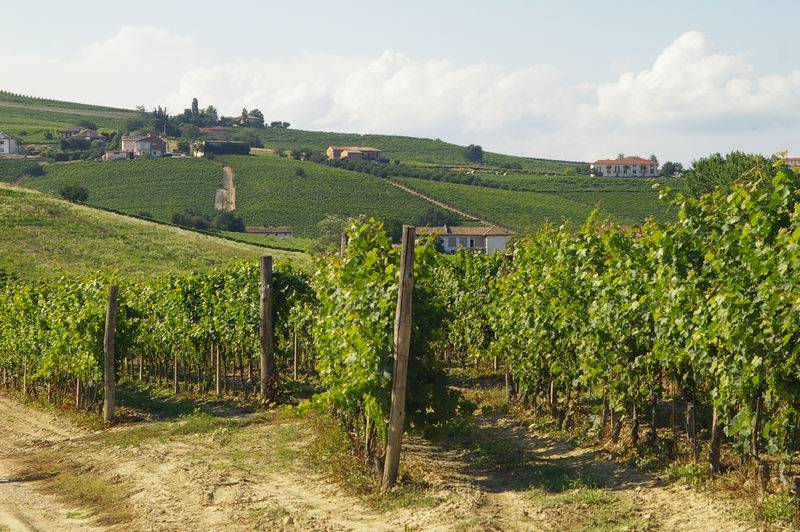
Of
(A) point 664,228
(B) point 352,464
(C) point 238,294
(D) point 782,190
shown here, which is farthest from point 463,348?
(D) point 782,190

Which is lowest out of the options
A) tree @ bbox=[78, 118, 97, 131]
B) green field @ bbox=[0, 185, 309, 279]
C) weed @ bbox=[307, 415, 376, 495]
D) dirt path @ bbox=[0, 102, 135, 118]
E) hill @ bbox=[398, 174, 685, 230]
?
green field @ bbox=[0, 185, 309, 279]

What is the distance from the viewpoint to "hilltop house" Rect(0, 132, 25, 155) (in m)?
115

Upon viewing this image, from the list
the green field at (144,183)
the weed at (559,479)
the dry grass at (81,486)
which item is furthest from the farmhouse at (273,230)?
the weed at (559,479)

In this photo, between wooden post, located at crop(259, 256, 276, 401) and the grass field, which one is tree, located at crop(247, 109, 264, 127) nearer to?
the grass field

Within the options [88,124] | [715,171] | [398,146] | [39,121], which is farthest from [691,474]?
[39,121]

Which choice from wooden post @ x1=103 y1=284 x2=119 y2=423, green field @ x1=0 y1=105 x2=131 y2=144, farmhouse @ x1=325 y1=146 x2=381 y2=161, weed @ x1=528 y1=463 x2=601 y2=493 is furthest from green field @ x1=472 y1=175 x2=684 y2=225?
green field @ x1=0 y1=105 x2=131 y2=144

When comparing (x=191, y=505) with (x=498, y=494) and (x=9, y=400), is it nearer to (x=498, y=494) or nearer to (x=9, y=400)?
(x=498, y=494)

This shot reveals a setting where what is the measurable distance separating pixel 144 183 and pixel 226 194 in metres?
9.51

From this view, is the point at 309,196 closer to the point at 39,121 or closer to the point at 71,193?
the point at 71,193

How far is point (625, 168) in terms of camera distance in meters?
125

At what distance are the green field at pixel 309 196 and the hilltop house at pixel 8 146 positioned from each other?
31.1m

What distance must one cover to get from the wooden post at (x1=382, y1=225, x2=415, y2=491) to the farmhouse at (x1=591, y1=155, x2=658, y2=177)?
114 metres

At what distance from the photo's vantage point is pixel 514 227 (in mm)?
81250

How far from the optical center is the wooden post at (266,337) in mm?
15102
